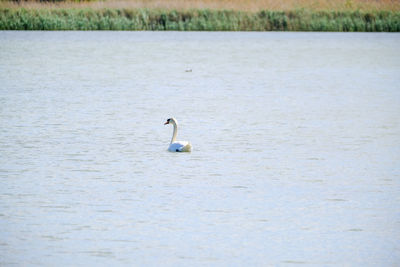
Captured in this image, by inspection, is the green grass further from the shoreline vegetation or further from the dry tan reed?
the dry tan reed

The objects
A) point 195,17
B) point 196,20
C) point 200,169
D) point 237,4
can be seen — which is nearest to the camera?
point 200,169

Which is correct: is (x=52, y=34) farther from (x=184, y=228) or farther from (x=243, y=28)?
(x=184, y=228)

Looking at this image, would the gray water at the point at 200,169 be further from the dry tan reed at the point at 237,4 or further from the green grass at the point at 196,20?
the dry tan reed at the point at 237,4

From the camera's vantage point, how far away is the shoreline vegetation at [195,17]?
32878mm

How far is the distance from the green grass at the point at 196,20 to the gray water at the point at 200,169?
11320 mm

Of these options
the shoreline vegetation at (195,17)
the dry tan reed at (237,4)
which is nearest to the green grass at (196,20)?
the shoreline vegetation at (195,17)

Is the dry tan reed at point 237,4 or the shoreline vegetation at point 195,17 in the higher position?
the dry tan reed at point 237,4

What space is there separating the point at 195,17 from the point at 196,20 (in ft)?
1.44

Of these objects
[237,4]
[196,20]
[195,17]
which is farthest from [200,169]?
[237,4]

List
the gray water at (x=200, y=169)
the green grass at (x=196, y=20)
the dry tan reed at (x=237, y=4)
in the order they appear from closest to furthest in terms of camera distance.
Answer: the gray water at (x=200, y=169) < the green grass at (x=196, y=20) < the dry tan reed at (x=237, y=4)

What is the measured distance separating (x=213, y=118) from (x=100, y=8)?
21.7m

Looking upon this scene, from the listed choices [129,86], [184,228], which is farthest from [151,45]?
[184,228]

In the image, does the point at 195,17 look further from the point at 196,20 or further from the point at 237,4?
the point at 237,4

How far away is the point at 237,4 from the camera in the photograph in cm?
3712
